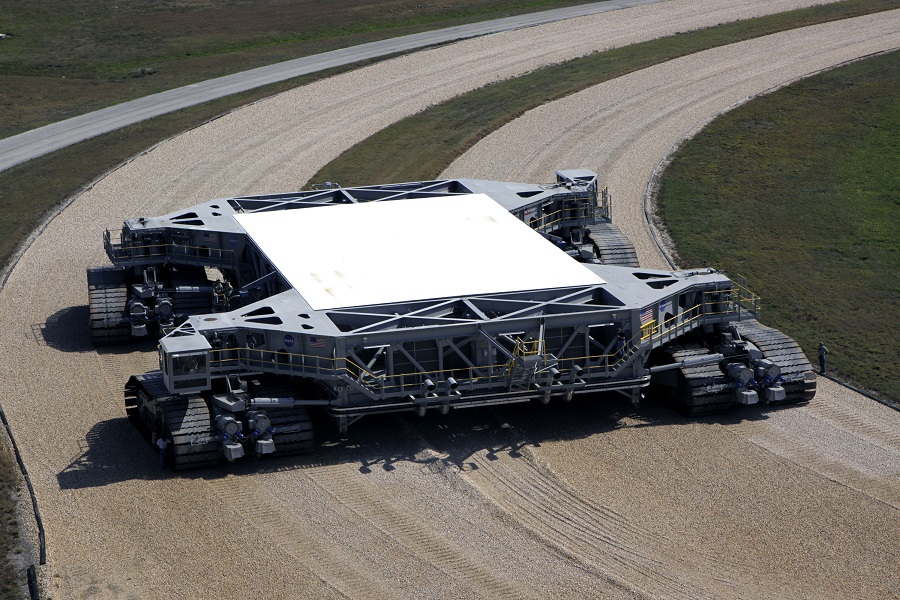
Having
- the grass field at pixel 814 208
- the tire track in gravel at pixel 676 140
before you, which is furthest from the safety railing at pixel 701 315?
the grass field at pixel 814 208

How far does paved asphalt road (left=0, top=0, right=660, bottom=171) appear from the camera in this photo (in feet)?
285

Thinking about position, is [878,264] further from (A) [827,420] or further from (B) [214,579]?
(B) [214,579]

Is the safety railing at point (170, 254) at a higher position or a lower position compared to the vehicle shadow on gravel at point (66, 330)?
higher

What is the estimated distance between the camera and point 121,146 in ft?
278

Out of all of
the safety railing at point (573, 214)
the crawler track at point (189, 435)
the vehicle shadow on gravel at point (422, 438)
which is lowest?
the vehicle shadow on gravel at point (422, 438)

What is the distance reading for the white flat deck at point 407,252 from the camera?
50.8 m

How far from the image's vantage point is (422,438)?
47125 mm

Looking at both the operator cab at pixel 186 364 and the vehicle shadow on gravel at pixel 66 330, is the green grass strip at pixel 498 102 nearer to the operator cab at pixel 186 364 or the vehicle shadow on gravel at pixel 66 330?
the vehicle shadow on gravel at pixel 66 330

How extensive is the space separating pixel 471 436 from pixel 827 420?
40.1 ft

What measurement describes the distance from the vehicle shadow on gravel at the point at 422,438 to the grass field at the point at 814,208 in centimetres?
934

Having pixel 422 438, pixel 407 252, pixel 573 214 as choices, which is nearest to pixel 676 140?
pixel 573 214

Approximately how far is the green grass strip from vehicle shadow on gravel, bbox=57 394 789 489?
100 ft

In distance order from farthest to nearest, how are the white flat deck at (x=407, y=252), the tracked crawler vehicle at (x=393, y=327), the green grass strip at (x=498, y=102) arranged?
the green grass strip at (x=498, y=102), the white flat deck at (x=407, y=252), the tracked crawler vehicle at (x=393, y=327)

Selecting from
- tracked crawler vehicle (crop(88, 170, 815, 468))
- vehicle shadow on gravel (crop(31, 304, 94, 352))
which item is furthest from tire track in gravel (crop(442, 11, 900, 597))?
vehicle shadow on gravel (crop(31, 304, 94, 352))
